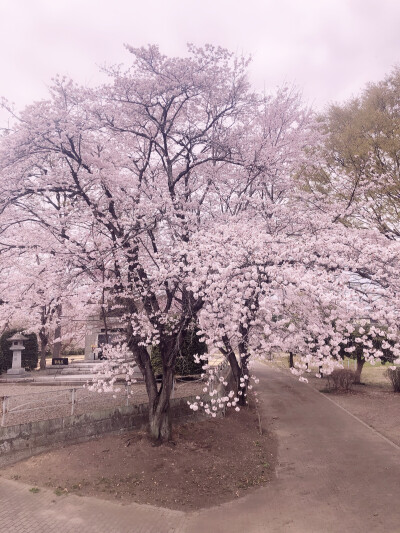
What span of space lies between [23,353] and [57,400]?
11.7 m

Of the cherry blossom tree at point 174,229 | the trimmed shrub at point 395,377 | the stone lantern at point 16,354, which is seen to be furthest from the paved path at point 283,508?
the stone lantern at point 16,354

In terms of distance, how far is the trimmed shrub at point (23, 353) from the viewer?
21.7 meters

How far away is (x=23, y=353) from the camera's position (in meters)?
23.2

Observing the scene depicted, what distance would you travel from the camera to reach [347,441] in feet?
42.1

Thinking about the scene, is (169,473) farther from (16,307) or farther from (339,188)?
(339,188)

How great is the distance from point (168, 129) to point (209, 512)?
10.1 m

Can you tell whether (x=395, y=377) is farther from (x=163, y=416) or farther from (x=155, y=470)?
(x=155, y=470)

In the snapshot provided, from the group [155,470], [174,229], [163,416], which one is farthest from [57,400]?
[174,229]

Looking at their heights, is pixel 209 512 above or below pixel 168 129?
below

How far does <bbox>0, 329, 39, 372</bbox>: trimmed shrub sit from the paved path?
49.7ft

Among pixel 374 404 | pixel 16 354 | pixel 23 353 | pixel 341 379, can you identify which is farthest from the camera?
pixel 23 353

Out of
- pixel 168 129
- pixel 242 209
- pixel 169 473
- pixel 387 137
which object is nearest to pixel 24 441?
pixel 169 473

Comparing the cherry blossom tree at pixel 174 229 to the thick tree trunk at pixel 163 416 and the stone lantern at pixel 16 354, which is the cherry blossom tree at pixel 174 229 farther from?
the stone lantern at pixel 16 354

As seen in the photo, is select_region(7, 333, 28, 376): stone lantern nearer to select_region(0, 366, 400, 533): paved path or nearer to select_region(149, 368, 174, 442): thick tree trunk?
select_region(149, 368, 174, 442): thick tree trunk
